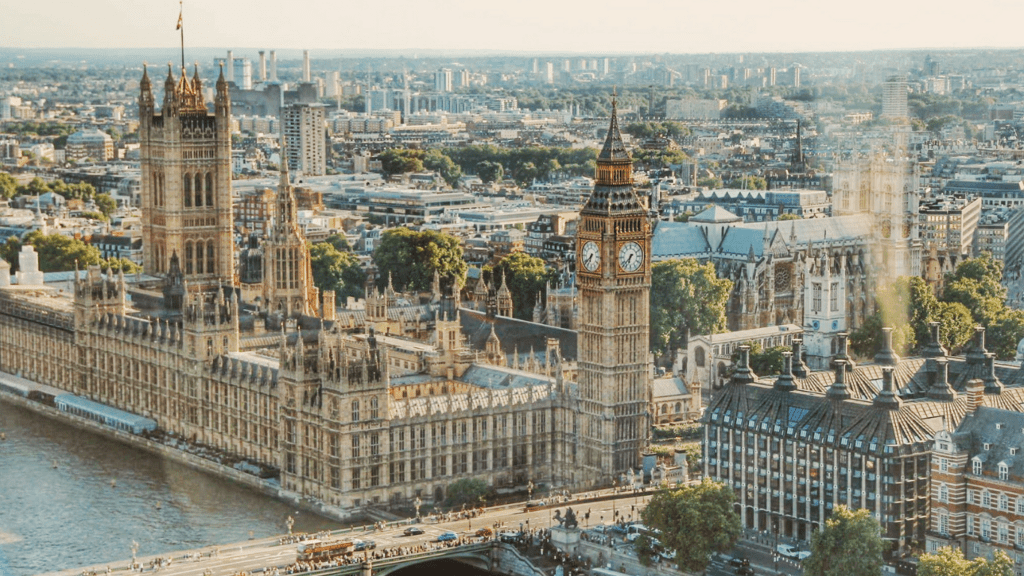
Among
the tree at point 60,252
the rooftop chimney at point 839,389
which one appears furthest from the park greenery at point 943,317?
the tree at point 60,252

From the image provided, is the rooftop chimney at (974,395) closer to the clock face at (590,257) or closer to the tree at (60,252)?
the clock face at (590,257)

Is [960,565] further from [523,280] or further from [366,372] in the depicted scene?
[523,280]

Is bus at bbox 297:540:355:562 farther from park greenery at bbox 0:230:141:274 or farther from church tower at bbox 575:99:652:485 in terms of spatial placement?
park greenery at bbox 0:230:141:274

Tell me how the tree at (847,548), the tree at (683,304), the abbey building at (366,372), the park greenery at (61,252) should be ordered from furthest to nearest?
1. the park greenery at (61,252)
2. the tree at (683,304)
3. the abbey building at (366,372)
4. the tree at (847,548)

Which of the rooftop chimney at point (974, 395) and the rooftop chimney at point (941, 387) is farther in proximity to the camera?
the rooftop chimney at point (941, 387)

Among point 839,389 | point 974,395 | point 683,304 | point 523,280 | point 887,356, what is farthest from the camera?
point 523,280

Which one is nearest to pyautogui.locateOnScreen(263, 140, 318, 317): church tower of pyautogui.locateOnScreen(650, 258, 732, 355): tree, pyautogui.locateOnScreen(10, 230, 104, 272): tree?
pyautogui.locateOnScreen(650, 258, 732, 355): tree

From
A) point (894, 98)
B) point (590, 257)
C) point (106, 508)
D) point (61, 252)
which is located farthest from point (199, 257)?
point (894, 98)
